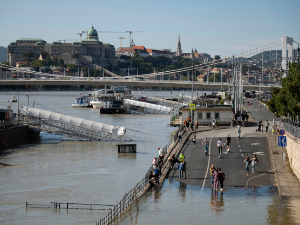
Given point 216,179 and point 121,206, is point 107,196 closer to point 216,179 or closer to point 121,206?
point 121,206

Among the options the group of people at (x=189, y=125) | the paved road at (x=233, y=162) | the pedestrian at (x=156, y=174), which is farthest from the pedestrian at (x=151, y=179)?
the group of people at (x=189, y=125)

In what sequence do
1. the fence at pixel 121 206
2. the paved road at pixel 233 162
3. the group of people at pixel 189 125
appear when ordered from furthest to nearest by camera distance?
the group of people at pixel 189 125 → the paved road at pixel 233 162 → the fence at pixel 121 206

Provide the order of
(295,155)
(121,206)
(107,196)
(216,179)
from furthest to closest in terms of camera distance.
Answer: (295,155) < (107,196) < (216,179) < (121,206)

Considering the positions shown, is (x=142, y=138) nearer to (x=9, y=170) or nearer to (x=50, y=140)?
(x=50, y=140)

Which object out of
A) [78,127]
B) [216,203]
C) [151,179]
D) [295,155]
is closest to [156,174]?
[151,179]

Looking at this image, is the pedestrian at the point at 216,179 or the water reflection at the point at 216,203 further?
the pedestrian at the point at 216,179

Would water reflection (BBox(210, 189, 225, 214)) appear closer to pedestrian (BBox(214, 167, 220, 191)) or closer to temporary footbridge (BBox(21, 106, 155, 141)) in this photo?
pedestrian (BBox(214, 167, 220, 191))

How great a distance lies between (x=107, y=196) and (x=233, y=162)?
905 cm

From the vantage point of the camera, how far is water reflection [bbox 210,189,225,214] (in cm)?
1973

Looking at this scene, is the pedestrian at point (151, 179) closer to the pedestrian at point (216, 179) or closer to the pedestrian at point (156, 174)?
the pedestrian at point (156, 174)

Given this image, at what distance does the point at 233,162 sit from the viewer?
96.1ft

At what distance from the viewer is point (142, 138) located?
49.7 meters

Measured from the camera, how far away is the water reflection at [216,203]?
19.7 m

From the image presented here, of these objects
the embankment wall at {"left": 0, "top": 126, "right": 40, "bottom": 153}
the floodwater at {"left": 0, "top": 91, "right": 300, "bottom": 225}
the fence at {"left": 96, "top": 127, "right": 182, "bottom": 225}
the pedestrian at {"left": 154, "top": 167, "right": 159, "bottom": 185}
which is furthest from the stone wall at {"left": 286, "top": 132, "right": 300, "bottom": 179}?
the embankment wall at {"left": 0, "top": 126, "right": 40, "bottom": 153}
